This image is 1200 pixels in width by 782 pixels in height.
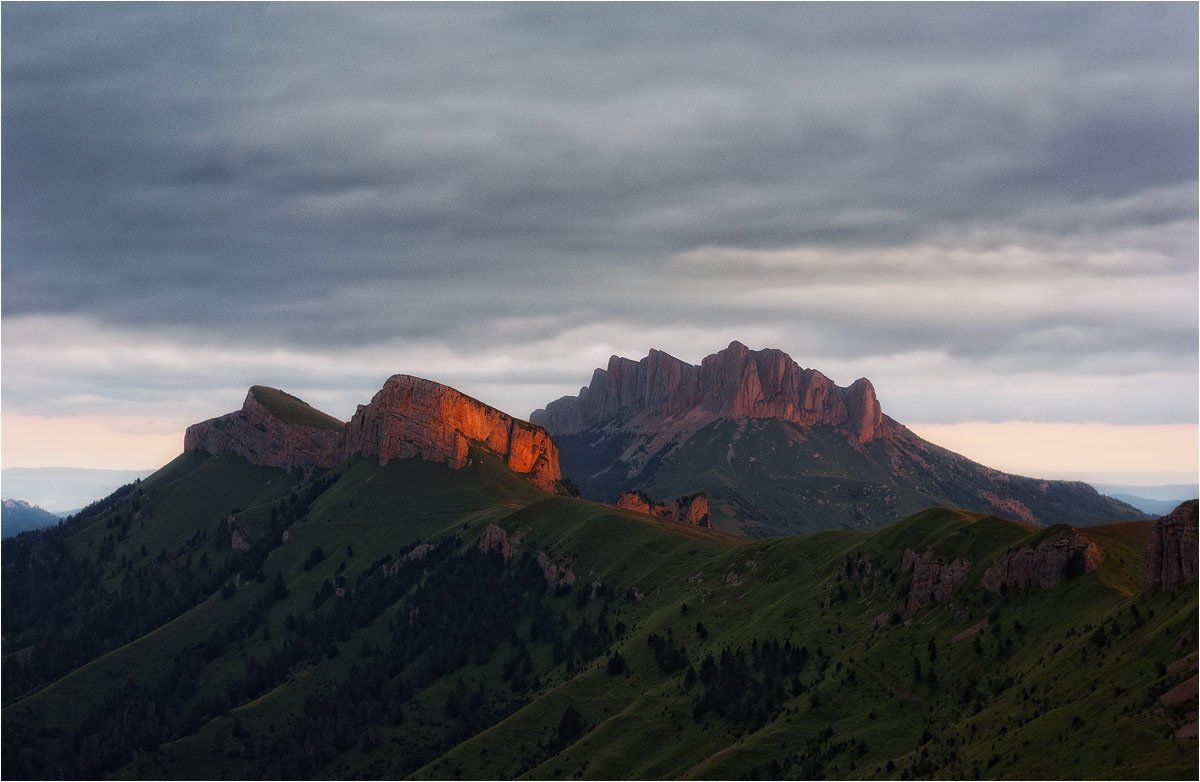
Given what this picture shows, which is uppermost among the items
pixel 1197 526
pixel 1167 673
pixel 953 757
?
pixel 1197 526

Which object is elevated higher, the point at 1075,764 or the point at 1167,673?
the point at 1167,673

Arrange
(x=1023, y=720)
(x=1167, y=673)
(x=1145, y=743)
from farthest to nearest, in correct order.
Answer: (x=1023, y=720) → (x=1167, y=673) → (x=1145, y=743)

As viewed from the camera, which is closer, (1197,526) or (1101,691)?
(1101,691)

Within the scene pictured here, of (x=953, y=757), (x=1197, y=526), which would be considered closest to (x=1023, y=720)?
(x=953, y=757)

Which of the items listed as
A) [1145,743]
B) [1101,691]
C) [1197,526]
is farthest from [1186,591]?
[1145,743]

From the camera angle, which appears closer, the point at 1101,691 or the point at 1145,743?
the point at 1145,743

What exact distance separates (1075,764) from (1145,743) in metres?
9.91

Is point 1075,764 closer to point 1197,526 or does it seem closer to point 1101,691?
point 1101,691

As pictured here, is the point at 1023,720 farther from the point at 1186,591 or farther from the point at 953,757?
the point at 1186,591

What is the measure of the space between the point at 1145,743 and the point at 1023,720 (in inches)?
1260

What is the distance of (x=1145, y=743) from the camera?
165 metres

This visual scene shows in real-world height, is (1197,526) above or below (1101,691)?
above

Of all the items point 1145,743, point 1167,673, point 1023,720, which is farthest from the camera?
point 1023,720

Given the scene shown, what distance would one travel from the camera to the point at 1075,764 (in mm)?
171125
